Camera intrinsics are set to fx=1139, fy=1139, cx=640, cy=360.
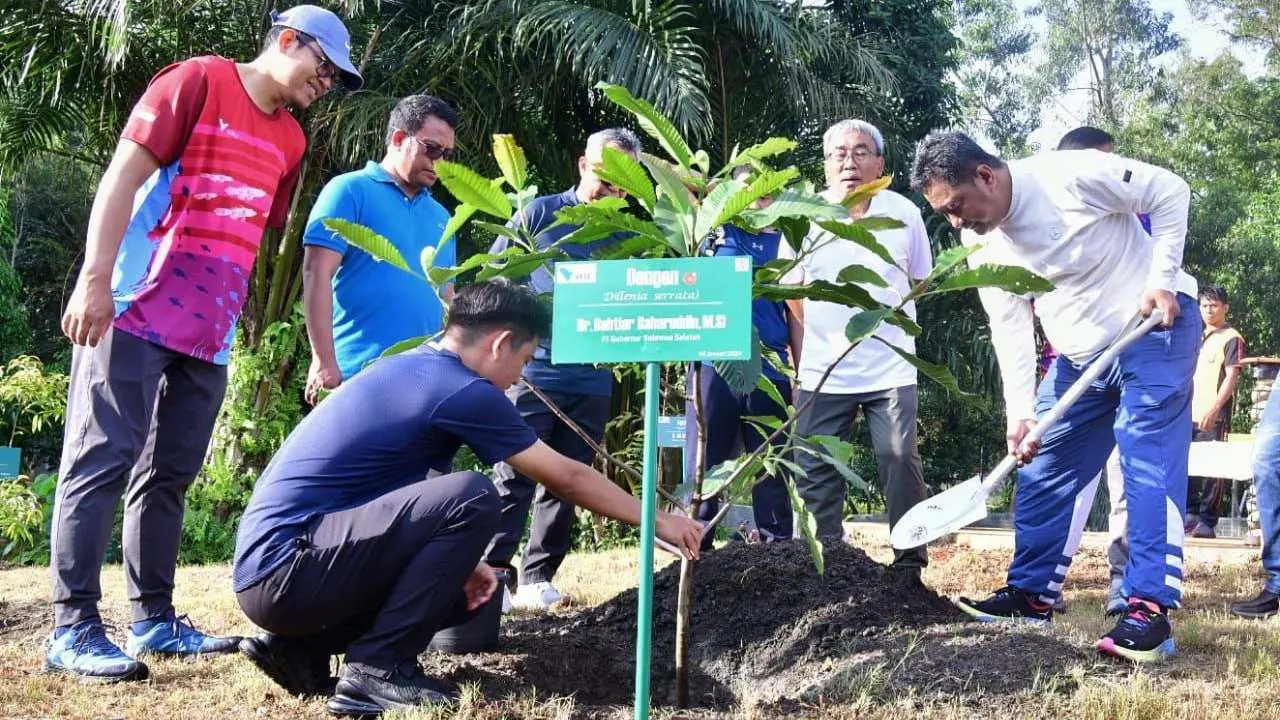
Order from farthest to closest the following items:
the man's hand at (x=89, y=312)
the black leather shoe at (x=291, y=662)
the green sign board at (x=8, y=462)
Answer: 1. the green sign board at (x=8, y=462)
2. the man's hand at (x=89, y=312)
3. the black leather shoe at (x=291, y=662)

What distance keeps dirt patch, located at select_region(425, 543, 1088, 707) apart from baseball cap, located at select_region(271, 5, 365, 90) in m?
1.80

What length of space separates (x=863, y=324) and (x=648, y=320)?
1.72 feet

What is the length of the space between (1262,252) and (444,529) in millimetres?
20986

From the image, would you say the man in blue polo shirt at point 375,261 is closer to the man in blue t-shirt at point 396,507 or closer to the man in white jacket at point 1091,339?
the man in blue t-shirt at point 396,507

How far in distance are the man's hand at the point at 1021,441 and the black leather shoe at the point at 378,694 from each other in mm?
2086

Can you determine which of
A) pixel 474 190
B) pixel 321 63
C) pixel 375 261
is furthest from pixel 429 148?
pixel 474 190

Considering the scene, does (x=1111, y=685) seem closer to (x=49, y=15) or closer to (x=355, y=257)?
(x=355, y=257)

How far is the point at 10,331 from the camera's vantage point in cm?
1441

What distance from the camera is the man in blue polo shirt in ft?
12.6

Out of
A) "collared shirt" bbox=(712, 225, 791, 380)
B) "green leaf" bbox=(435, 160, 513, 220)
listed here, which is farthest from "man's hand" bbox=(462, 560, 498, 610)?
"collared shirt" bbox=(712, 225, 791, 380)

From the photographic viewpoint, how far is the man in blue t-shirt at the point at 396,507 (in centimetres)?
273

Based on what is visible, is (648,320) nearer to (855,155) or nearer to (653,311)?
(653,311)

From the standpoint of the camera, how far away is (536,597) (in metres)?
4.45

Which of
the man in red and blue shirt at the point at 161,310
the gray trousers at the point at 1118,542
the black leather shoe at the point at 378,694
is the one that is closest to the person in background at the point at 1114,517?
the gray trousers at the point at 1118,542
